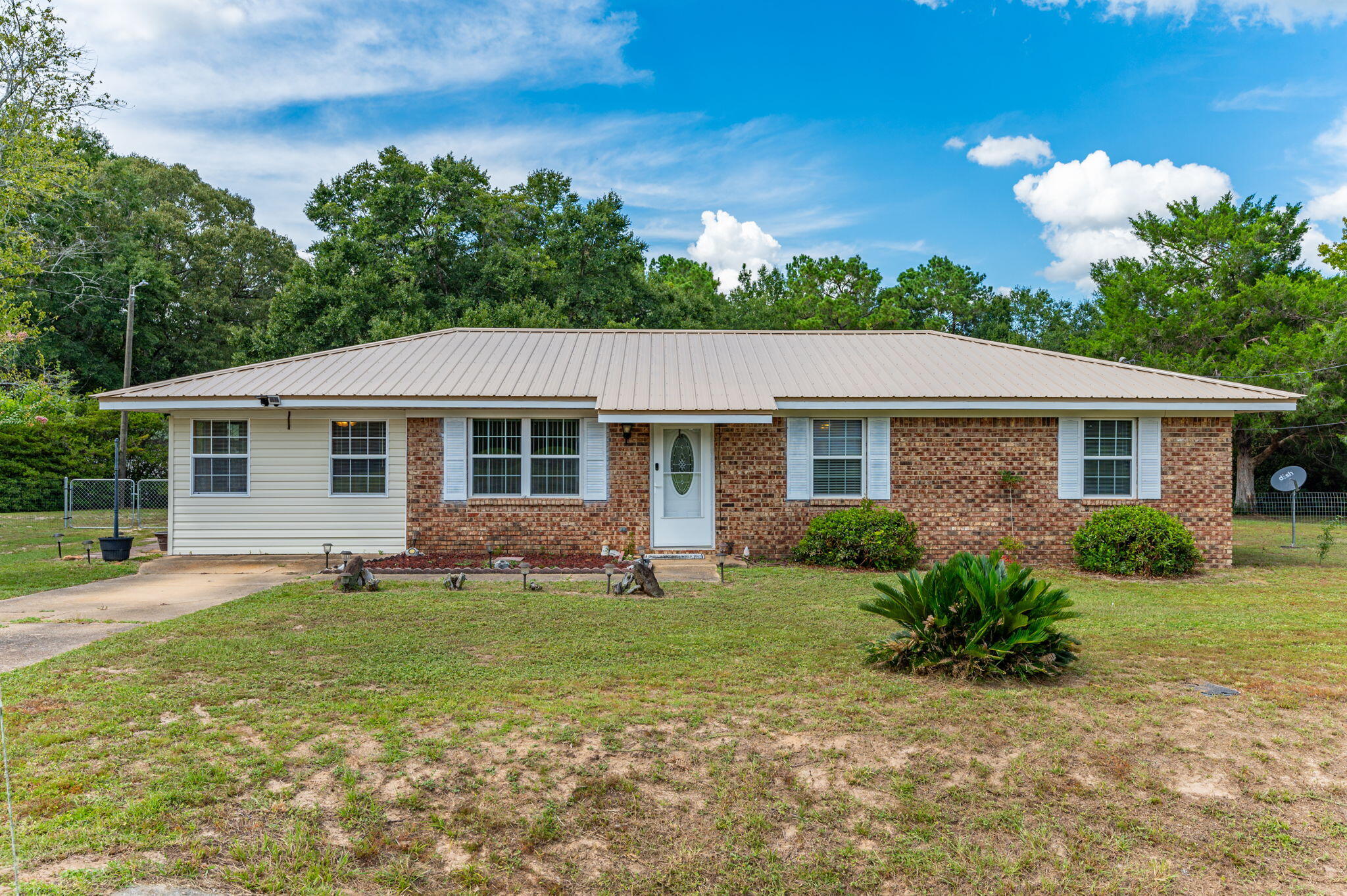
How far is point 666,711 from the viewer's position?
194 inches

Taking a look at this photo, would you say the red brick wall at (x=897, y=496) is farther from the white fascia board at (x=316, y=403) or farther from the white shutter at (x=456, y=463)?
the white fascia board at (x=316, y=403)

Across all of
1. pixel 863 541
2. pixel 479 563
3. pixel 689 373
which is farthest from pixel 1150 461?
pixel 479 563

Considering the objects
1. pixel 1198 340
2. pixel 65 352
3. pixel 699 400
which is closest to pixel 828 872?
pixel 699 400

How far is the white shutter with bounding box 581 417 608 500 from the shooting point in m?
12.6

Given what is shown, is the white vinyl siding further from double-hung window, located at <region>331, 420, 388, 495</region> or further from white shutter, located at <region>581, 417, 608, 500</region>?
white shutter, located at <region>581, 417, 608, 500</region>

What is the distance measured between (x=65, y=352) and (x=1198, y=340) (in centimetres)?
4039

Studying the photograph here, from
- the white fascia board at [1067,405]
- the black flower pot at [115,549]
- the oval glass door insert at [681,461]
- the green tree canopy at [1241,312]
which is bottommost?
the black flower pot at [115,549]

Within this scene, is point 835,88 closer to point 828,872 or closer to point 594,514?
point 594,514

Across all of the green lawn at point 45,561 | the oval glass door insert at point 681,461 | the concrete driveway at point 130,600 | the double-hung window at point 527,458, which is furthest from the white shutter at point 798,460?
the green lawn at point 45,561

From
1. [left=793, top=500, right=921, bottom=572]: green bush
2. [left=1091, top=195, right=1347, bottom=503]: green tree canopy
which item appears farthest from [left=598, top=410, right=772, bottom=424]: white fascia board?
[left=1091, top=195, right=1347, bottom=503]: green tree canopy

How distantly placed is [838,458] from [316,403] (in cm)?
841

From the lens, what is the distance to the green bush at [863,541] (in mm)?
11594

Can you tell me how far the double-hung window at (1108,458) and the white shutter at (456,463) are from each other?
10165 mm

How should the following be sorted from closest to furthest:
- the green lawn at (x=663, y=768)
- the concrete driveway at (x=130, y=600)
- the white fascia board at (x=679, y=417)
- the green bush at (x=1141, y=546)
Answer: the green lawn at (x=663, y=768)
the concrete driveway at (x=130, y=600)
the green bush at (x=1141, y=546)
the white fascia board at (x=679, y=417)
